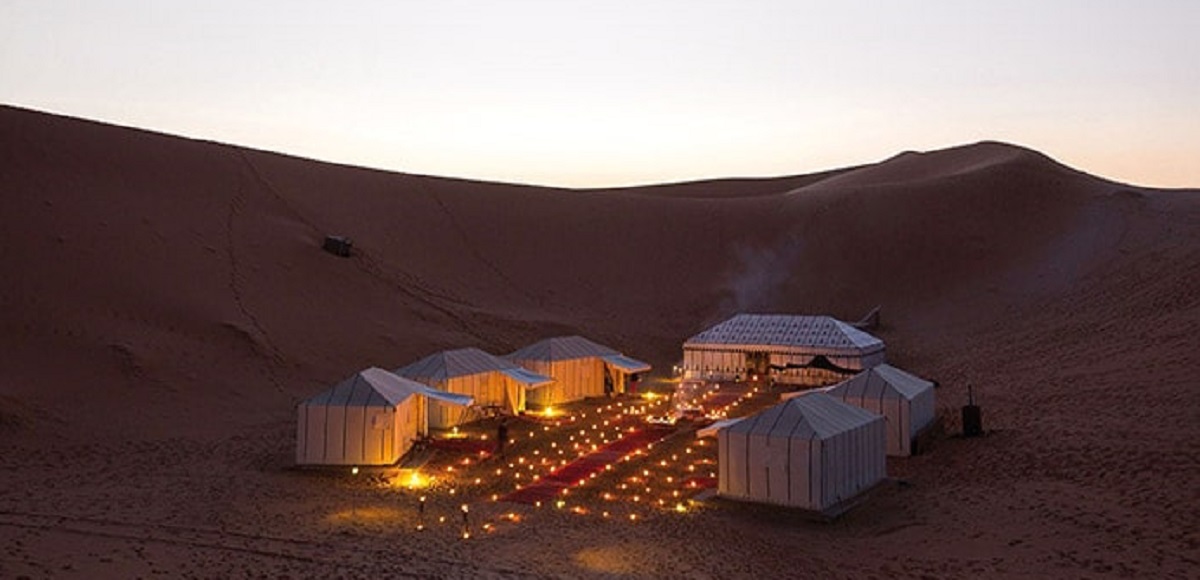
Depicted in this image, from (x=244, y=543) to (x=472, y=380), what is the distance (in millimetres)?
12214

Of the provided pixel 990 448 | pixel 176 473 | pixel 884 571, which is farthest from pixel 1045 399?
pixel 176 473

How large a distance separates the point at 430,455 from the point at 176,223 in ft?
78.1

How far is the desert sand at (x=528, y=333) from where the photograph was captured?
14164 mm

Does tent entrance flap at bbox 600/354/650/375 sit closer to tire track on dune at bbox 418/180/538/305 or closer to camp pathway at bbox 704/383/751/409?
camp pathway at bbox 704/383/751/409

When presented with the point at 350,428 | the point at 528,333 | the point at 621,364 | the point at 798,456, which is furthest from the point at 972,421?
the point at 528,333

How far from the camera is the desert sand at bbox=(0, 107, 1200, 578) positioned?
14.2 meters

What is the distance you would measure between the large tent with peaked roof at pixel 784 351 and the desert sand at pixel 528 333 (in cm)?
314

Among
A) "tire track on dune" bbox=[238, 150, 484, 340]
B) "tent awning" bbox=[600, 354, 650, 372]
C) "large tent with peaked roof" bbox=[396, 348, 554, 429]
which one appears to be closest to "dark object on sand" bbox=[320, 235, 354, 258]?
"tire track on dune" bbox=[238, 150, 484, 340]

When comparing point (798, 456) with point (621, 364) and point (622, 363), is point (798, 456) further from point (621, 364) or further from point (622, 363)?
point (622, 363)

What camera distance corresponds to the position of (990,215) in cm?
5300

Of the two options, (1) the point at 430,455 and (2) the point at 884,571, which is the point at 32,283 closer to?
(1) the point at 430,455

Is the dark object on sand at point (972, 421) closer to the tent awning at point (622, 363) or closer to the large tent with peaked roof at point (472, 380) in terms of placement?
the large tent with peaked roof at point (472, 380)

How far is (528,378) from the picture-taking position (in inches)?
1045

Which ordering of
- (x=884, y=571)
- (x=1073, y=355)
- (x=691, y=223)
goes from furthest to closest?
(x=691, y=223) < (x=1073, y=355) < (x=884, y=571)
